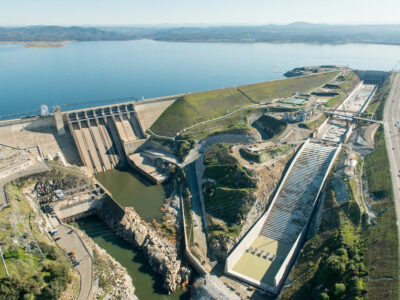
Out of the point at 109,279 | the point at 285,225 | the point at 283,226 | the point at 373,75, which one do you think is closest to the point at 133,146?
the point at 109,279

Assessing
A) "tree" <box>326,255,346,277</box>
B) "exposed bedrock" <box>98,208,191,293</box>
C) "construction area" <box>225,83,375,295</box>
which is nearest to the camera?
"tree" <box>326,255,346,277</box>

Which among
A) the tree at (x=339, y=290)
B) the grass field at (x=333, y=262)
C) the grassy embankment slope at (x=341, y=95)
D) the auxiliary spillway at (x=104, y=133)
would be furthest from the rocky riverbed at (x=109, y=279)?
the grassy embankment slope at (x=341, y=95)

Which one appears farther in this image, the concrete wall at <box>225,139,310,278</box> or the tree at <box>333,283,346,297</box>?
the concrete wall at <box>225,139,310,278</box>

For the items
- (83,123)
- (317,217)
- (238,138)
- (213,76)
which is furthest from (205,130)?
(213,76)

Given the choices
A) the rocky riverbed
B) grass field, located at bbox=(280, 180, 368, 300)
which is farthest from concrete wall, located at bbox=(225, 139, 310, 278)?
the rocky riverbed

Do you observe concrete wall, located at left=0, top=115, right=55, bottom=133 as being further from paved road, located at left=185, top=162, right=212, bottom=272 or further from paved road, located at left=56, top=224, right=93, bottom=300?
paved road, located at left=185, top=162, right=212, bottom=272

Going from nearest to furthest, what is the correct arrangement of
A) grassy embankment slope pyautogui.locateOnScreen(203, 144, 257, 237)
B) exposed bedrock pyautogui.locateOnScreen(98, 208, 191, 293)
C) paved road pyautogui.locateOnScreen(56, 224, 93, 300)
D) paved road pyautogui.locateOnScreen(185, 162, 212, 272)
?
paved road pyautogui.locateOnScreen(56, 224, 93, 300)
exposed bedrock pyautogui.locateOnScreen(98, 208, 191, 293)
paved road pyautogui.locateOnScreen(185, 162, 212, 272)
grassy embankment slope pyautogui.locateOnScreen(203, 144, 257, 237)

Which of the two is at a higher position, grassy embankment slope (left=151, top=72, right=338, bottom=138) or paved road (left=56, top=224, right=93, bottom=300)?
grassy embankment slope (left=151, top=72, right=338, bottom=138)
